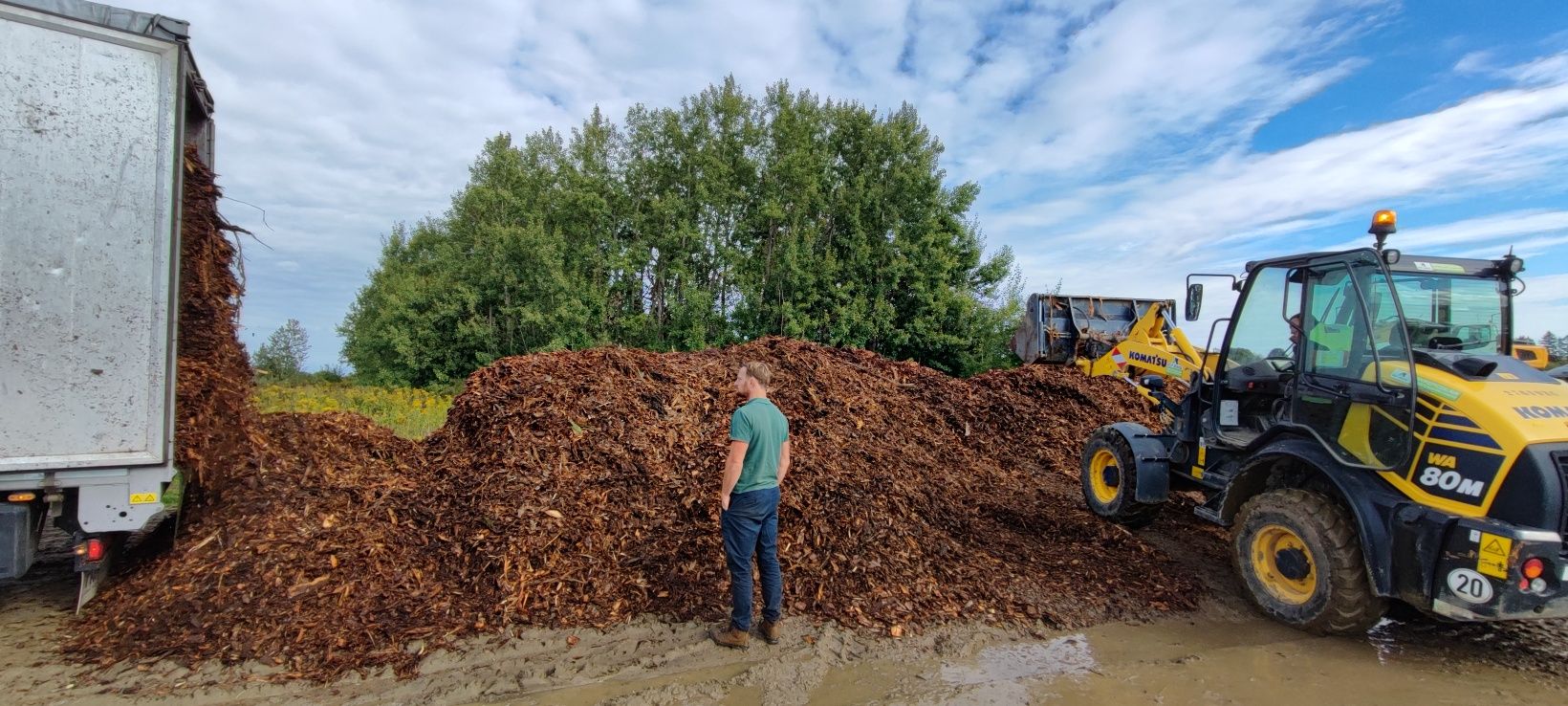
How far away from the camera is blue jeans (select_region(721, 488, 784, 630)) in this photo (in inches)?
156

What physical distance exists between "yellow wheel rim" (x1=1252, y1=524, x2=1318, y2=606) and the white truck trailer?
6717 mm

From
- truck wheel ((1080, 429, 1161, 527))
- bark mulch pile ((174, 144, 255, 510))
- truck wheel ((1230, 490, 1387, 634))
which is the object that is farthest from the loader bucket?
bark mulch pile ((174, 144, 255, 510))

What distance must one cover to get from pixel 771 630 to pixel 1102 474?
3.84 metres

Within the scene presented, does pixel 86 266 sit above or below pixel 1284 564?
above

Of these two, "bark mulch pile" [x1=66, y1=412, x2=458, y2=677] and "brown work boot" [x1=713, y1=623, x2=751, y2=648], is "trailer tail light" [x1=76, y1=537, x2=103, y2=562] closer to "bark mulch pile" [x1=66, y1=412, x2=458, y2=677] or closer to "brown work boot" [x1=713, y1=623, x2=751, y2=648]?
"bark mulch pile" [x1=66, y1=412, x2=458, y2=677]

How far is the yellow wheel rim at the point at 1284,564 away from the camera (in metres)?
4.39

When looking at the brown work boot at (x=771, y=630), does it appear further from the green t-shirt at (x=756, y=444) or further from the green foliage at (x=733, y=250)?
the green foliage at (x=733, y=250)

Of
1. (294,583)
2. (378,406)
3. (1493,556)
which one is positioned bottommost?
(294,583)

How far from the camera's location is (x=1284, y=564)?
451 centimetres

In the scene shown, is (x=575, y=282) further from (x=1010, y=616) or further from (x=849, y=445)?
(x=1010, y=616)

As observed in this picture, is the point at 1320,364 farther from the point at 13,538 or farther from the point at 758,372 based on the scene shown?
the point at 13,538

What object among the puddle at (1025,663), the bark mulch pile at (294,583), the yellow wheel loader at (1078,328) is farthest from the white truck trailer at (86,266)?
the yellow wheel loader at (1078,328)

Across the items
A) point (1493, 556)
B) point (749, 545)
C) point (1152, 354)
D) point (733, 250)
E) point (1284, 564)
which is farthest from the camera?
point (733, 250)

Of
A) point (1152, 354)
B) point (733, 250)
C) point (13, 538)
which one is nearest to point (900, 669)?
point (13, 538)
